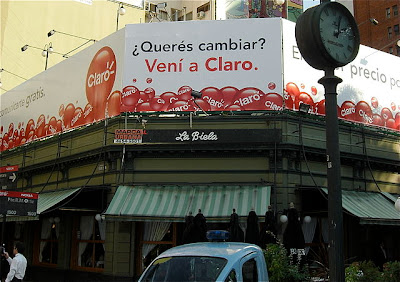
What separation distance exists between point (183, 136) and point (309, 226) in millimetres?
4842

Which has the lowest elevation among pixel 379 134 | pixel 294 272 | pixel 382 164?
pixel 294 272

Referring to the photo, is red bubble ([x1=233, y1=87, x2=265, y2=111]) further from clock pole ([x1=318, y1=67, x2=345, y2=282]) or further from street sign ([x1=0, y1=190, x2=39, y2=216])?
clock pole ([x1=318, y1=67, x2=345, y2=282])

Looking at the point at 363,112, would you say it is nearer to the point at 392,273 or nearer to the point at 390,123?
the point at 390,123

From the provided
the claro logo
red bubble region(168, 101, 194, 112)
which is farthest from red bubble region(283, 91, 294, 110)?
the claro logo

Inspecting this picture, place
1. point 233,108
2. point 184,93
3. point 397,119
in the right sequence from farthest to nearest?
1. point 397,119
2. point 184,93
3. point 233,108

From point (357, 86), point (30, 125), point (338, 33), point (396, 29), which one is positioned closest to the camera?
point (338, 33)

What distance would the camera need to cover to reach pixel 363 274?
322 inches

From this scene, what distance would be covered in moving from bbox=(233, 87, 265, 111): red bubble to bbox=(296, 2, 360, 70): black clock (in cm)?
660

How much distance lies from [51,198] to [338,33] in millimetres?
11639

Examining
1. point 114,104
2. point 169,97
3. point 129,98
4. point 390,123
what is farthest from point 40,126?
point 390,123

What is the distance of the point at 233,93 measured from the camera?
14.7 meters

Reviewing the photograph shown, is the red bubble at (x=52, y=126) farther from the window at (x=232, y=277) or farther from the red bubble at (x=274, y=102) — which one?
the window at (x=232, y=277)

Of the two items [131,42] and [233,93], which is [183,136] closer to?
[233,93]

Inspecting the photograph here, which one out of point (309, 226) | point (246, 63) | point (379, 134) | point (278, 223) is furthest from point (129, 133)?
point (379, 134)
